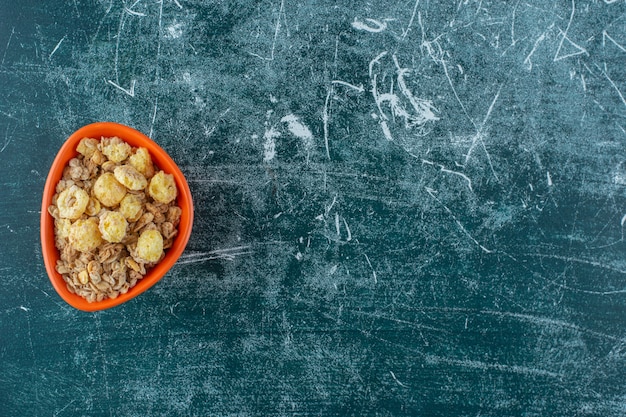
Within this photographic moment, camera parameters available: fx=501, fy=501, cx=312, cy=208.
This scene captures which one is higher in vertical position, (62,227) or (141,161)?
(141,161)

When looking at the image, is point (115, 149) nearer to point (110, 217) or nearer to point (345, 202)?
point (110, 217)

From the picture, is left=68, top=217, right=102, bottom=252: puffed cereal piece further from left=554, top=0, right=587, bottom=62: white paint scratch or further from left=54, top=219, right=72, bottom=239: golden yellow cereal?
left=554, top=0, right=587, bottom=62: white paint scratch

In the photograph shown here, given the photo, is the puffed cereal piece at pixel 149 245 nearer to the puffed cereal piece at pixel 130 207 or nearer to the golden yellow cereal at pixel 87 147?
the puffed cereal piece at pixel 130 207

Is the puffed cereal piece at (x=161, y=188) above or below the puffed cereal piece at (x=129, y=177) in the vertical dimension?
below

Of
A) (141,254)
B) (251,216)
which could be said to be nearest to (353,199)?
(251,216)

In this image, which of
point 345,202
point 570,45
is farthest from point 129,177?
point 570,45

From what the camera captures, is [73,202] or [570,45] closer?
[73,202]

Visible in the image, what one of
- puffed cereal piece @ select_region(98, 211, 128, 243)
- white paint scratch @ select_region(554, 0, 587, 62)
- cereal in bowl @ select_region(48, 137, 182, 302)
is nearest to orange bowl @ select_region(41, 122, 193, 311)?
cereal in bowl @ select_region(48, 137, 182, 302)

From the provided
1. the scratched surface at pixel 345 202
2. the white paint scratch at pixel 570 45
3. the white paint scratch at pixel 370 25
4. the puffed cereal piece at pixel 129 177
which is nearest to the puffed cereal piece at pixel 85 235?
the puffed cereal piece at pixel 129 177
